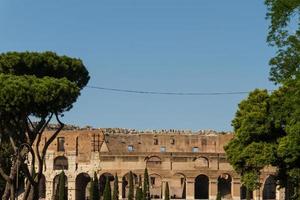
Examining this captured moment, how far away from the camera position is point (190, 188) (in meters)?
63.2

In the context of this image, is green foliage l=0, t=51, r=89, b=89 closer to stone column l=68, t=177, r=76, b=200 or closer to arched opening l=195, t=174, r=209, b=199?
stone column l=68, t=177, r=76, b=200

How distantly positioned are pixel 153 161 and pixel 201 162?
499 centimetres

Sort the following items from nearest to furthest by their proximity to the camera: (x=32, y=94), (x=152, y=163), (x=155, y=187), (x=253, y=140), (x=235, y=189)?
(x=32, y=94)
(x=253, y=140)
(x=235, y=189)
(x=152, y=163)
(x=155, y=187)

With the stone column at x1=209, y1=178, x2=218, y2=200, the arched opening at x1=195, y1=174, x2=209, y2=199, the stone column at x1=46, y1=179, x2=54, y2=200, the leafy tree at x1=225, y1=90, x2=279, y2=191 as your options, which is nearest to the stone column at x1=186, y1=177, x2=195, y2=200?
the stone column at x1=209, y1=178, x2=218, y2=200

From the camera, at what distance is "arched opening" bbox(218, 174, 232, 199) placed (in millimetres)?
65438

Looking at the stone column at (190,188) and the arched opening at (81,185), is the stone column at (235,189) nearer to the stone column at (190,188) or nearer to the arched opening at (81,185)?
the stone column at (190,188)

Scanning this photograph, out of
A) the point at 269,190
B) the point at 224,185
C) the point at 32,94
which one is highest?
the point at 32,94

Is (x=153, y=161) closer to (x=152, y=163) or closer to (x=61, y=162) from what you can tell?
(x=152, y=163)

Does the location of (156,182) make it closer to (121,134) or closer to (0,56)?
(121,134)

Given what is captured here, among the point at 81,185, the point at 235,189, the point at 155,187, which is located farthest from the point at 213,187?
the point at 81,185

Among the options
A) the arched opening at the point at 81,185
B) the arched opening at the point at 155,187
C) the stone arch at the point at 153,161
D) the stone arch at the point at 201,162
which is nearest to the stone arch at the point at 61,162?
the arched opening at the point at 81,185

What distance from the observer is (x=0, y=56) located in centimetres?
3200

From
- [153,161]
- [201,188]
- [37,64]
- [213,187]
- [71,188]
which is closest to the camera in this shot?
[37,64]

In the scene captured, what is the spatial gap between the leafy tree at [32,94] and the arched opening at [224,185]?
114ft
